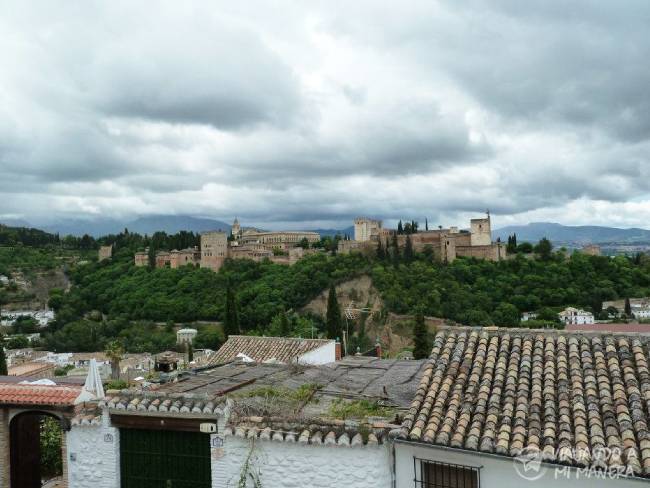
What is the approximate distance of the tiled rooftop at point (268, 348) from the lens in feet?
51.5

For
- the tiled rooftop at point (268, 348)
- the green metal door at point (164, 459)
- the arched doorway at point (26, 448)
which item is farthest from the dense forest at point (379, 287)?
the green metal door at point (164, 459)

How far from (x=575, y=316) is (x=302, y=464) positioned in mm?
55033

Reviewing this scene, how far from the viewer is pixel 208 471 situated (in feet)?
21.7

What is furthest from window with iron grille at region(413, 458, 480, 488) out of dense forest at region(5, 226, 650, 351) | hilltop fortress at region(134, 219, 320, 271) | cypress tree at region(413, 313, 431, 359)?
hilltop fortress at region(134, 219, 320, 271)

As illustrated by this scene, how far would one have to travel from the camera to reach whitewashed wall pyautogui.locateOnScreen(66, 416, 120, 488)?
276 inches

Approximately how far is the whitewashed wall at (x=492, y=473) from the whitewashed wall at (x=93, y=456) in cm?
365

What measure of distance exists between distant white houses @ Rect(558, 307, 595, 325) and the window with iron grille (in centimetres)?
5328

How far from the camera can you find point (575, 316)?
54781 mm

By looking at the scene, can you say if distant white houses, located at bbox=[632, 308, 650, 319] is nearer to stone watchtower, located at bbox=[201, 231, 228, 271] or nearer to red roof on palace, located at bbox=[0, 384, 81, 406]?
red roof on palace, located at bbox=[0, 384, 81, 406]

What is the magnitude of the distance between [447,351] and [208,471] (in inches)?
131

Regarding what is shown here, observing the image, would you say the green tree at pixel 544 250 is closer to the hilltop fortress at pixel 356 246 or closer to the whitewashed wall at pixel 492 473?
the hilltop fortress at pixel 356 246

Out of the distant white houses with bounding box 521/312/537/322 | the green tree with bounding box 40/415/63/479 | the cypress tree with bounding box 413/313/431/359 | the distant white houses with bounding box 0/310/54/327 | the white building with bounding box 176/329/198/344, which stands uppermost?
the green tree with bounding box 40/415/63/479

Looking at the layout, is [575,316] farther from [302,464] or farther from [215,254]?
[302,464]

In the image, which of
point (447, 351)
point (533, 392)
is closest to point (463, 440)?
point (533, 392)
